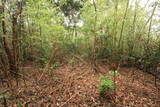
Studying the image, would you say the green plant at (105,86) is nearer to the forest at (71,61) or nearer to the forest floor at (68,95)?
the forest at (71,61)

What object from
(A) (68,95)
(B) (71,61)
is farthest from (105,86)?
(B) (71,61)

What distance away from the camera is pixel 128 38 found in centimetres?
532

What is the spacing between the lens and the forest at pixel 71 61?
266cm

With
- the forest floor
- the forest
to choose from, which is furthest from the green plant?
the forest floor

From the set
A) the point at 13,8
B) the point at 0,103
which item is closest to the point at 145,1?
the point at 13,8

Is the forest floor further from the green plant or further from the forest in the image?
the green plant

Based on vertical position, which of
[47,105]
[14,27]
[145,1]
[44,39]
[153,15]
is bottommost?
A: [47,105]

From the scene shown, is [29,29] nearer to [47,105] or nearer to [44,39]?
[44,39]

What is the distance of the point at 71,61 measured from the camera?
253 inches

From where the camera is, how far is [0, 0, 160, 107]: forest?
8.71ft

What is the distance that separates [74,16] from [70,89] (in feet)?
20.1

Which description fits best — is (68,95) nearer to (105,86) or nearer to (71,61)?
(105,86)

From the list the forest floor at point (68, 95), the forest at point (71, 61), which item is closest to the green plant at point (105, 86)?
the forest at point (71, 61)

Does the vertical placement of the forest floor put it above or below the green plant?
below
